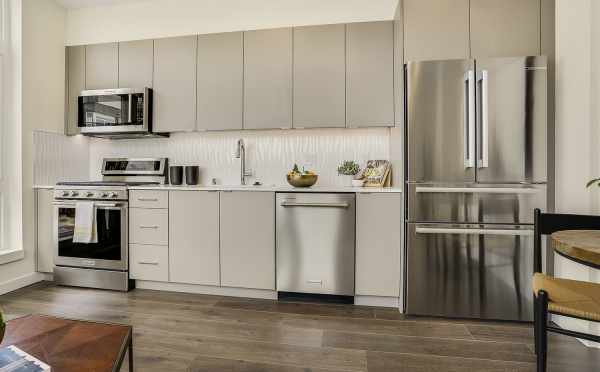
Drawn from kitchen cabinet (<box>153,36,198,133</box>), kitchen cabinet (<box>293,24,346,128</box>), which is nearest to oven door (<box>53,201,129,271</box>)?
kitchen cabinet (<box>153,36,198,133</box>)

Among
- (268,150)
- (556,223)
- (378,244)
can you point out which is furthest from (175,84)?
(556,223)

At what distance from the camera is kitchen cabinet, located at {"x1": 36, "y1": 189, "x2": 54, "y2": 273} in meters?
3.13

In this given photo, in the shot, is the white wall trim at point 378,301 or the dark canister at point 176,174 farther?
the dark canister at point 176,174

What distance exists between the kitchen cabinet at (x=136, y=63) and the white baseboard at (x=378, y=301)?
113 inches

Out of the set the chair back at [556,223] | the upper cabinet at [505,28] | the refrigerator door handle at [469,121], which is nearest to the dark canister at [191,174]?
the refrigerator door handle at [469,121]

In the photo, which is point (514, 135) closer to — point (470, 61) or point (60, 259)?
point (470, 61)

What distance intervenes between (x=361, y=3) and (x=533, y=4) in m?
1.40

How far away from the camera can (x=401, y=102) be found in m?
2.45

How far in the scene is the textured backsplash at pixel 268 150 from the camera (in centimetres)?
322

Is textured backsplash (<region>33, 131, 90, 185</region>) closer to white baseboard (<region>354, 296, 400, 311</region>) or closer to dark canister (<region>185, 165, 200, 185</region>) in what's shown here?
dark canister (<region>185, 165, 200, 185</region>)

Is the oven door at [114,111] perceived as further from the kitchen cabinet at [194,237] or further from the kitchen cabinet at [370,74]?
the kitchen cabinet at [370,74]

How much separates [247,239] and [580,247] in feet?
7.17

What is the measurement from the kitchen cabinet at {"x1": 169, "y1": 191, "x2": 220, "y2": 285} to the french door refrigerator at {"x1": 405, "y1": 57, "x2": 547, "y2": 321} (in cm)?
160

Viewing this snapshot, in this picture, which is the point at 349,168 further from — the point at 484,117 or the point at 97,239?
the point at 97,239
